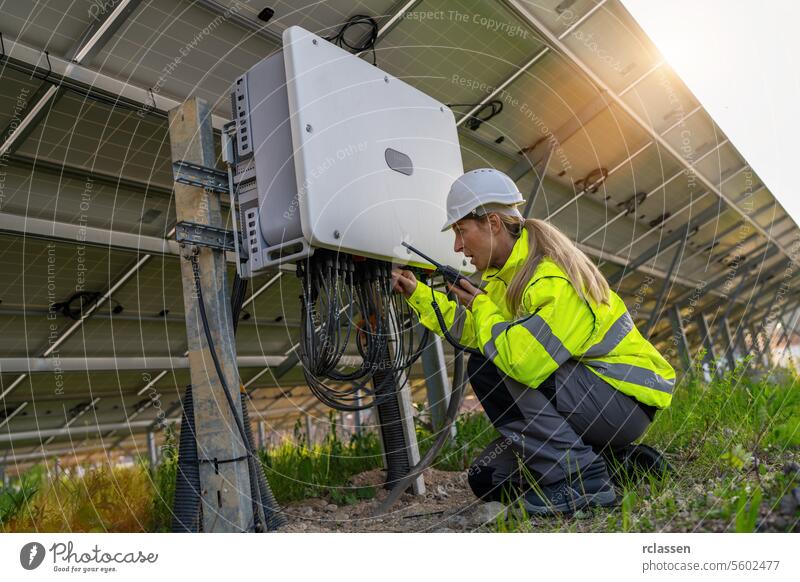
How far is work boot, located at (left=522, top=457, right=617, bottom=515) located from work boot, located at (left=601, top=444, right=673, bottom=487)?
8.3 inches

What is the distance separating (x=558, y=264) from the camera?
210 cm

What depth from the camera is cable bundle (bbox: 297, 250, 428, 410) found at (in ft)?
7.09

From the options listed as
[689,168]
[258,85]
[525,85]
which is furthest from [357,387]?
[689,168]

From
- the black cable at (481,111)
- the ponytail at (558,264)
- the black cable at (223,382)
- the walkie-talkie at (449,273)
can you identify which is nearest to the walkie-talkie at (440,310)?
the walkie-talkie at (449,273)

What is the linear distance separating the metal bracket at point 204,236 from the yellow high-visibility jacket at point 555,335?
69cm

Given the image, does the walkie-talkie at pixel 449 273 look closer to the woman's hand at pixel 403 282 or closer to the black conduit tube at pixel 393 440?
the woman's hand at pixel 403 282

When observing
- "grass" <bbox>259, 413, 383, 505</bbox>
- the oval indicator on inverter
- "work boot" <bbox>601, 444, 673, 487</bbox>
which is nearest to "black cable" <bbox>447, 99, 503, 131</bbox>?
the oval indicator on inverter

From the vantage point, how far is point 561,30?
3506 millimetres

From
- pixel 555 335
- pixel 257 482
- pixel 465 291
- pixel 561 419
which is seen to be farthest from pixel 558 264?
pixel 257 482

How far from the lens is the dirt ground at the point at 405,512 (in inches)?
90.4

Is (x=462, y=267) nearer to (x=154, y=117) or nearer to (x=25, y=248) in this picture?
(x=154, y=117)
